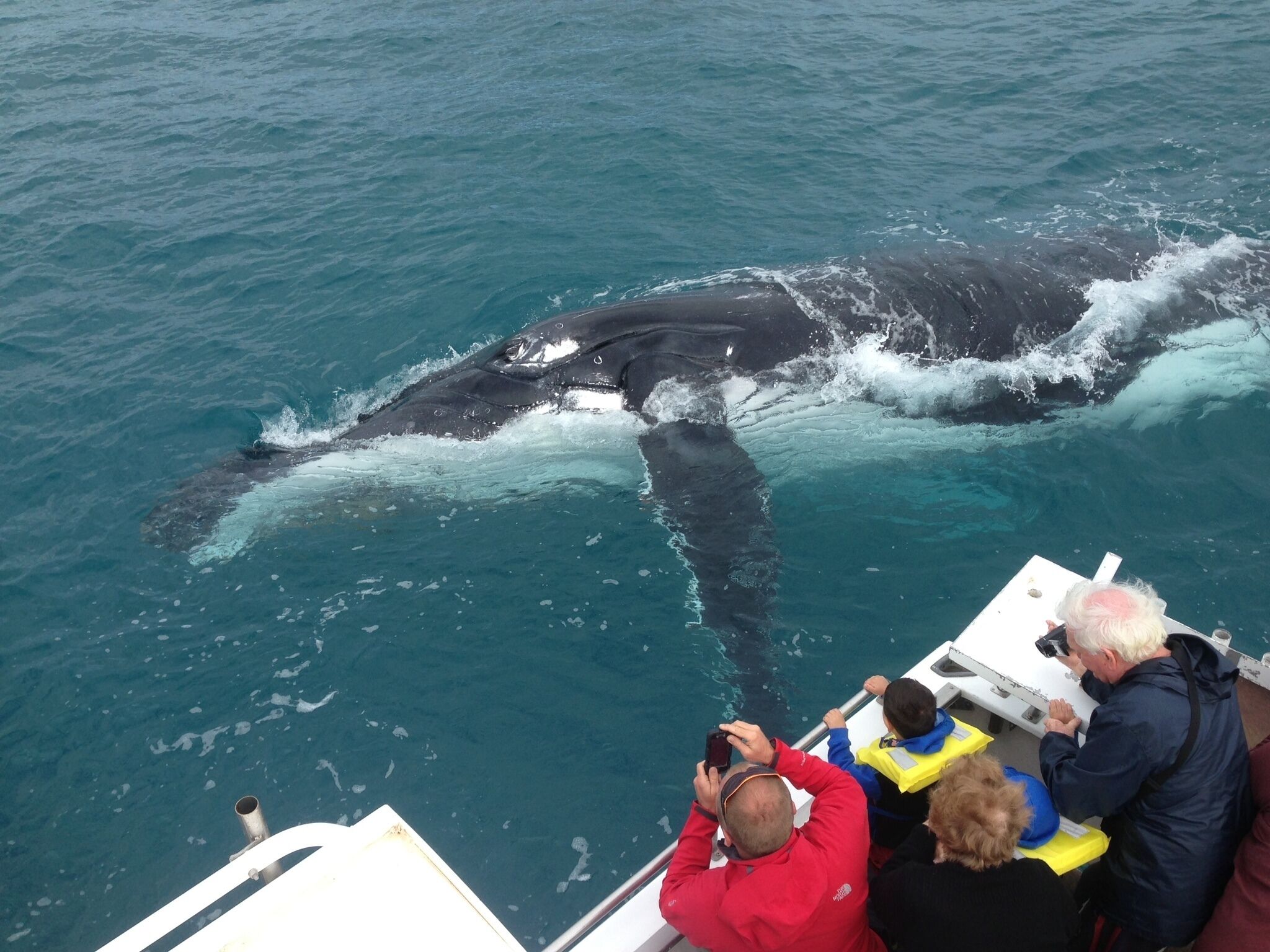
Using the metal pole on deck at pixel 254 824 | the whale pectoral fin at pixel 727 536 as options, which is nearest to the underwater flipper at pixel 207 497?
the whale pectoral fin at pixel 727 536

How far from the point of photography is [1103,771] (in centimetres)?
459

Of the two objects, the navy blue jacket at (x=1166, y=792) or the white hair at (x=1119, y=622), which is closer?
the navy blue jacket at (x=1166, y=792)

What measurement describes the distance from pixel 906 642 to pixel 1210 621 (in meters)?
A: 2.97

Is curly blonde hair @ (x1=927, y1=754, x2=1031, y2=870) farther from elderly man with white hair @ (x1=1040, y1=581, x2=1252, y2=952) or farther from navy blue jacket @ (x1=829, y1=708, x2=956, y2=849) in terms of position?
navy blue jacket @ (x1=829, y1=708, x2=956, y2=849)

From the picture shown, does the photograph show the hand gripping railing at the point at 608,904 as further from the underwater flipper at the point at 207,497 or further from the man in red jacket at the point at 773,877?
the underwater flipper at the point at 207,497

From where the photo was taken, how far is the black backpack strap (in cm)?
450

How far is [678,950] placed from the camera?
5055 mm

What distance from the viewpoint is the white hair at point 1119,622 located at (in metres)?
4.73

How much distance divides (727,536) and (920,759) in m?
4.90

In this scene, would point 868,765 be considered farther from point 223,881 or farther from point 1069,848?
point 223,881

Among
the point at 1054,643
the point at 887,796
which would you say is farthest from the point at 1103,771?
the point at 887,796

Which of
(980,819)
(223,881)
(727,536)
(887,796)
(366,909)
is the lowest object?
(727,536)

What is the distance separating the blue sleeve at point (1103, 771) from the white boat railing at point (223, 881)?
351 centimetres

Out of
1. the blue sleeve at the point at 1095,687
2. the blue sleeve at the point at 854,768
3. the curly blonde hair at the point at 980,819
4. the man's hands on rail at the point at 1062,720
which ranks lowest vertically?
the blue sleeve at the point at 854,768
